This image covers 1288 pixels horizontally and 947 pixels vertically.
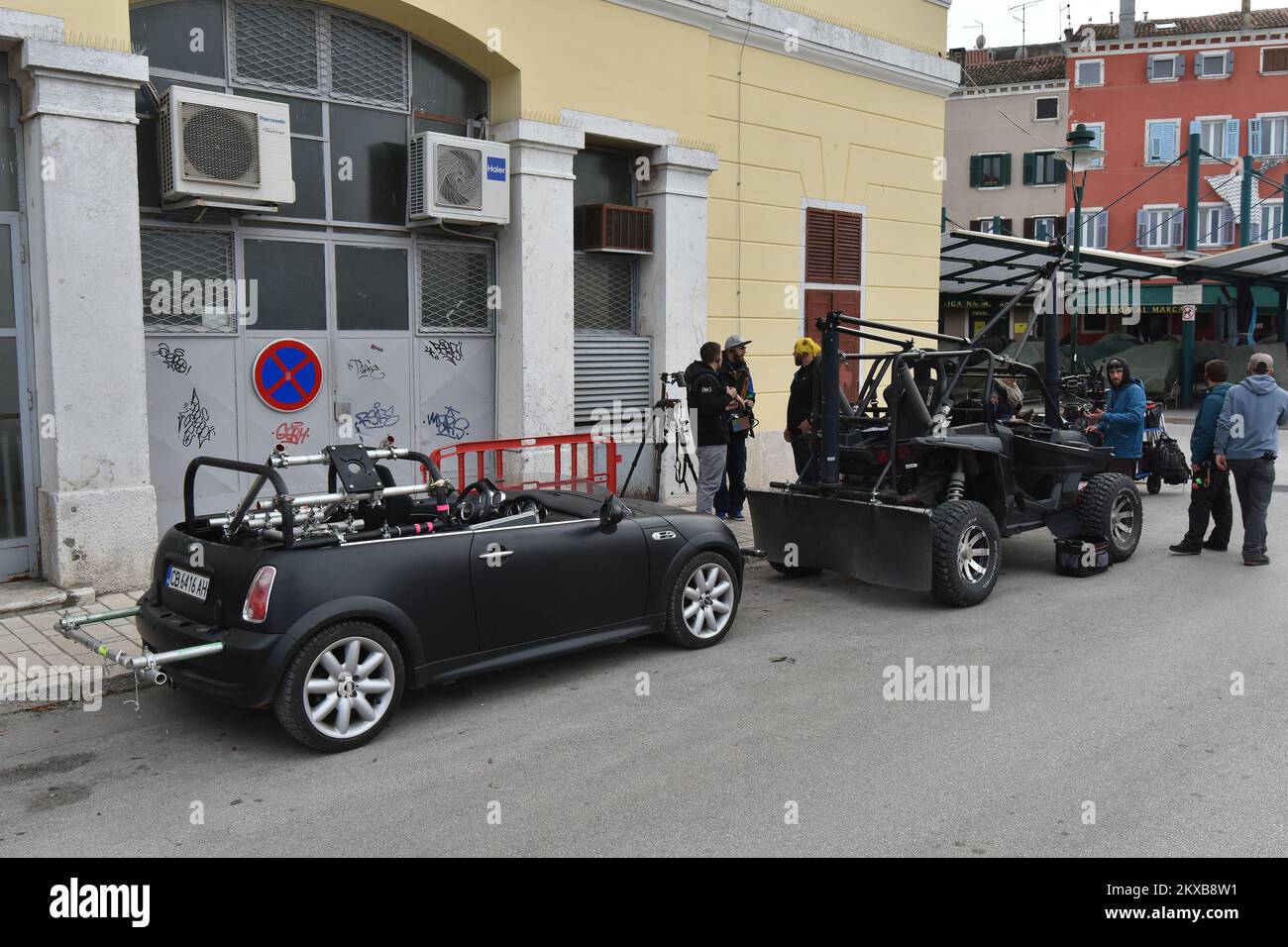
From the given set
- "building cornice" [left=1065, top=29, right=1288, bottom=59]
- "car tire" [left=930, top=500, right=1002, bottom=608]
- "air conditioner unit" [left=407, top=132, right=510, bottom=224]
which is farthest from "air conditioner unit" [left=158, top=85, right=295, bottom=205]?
"building cornice" [left=1065, top=29, right=1288, bottom=59]

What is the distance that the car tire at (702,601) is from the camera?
21.9ft

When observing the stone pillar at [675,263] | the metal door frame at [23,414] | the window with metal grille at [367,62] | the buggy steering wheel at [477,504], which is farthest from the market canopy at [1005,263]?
the buggy steering wheel at [477,504]

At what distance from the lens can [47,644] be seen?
22.3 ft

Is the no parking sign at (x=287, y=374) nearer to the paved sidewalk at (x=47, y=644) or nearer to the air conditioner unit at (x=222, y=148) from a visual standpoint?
the air conditioner unit at (x=222, y=148)

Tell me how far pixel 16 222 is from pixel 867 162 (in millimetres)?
10264

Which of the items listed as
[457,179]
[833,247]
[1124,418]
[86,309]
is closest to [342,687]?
[86,309]

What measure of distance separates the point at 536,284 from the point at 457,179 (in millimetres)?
1291

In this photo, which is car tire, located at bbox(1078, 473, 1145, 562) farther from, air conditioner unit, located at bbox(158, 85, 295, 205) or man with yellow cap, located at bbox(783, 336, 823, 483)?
air conditioner unit, located at bbox(158, 85, 295, 205)

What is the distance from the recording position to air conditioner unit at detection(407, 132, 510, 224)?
994cm

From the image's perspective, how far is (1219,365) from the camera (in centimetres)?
980

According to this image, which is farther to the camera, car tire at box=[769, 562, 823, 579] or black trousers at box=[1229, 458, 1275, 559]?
black trousers at box=[1229, 458, 1275, 559]

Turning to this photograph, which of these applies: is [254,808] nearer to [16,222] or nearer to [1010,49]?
[16,222]

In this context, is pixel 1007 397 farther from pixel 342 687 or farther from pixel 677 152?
pixel 342 687

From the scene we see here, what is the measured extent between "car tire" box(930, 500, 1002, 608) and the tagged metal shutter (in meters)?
4.78
